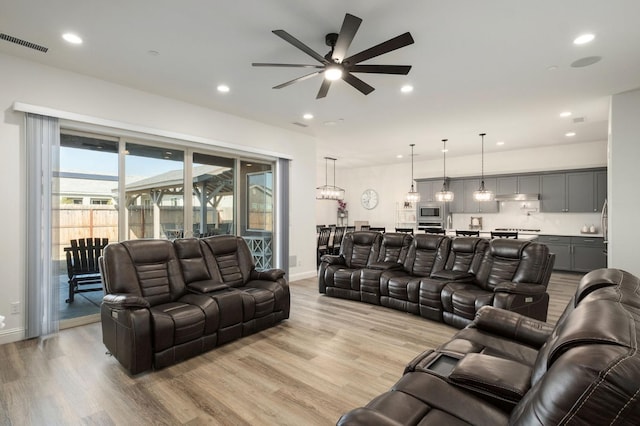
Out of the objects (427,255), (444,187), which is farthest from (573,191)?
(427,255)

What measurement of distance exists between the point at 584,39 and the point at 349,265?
160 inches

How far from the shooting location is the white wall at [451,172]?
23.9ft

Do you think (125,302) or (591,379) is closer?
(591,379)

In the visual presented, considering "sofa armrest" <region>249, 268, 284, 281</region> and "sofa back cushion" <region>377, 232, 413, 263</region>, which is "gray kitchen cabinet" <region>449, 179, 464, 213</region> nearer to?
"sofa back cushion" <region>377, 232, 413, 263</region>

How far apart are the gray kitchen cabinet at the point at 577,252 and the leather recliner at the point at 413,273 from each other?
147 inches

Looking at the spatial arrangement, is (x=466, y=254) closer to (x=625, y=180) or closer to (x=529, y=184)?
(x=625, y=180)

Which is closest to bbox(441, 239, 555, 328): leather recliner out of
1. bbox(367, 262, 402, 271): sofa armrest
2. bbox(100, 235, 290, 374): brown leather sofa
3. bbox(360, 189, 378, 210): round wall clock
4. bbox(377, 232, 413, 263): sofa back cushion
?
bbox(367, 262, 402, 271): sofa armrest

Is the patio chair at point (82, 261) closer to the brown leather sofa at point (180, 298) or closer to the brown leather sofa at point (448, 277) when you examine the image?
the brown leather sofa at point (180, 298)

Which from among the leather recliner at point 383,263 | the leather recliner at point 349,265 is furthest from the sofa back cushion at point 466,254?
the leather recliner at point 349,265

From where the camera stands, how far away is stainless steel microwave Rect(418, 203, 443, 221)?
29.0ft

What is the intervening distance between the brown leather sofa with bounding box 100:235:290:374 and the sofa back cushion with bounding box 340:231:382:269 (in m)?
1.75

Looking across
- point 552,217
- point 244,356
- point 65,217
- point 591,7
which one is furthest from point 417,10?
point 552,217

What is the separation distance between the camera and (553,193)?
289 inches

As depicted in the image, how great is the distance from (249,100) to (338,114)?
4.92 feet
